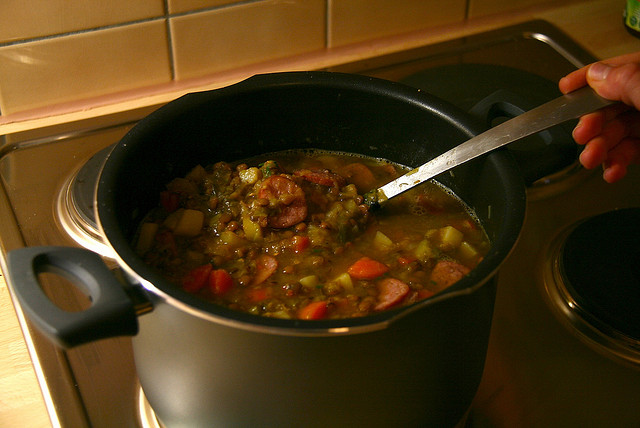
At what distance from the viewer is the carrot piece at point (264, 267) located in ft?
2.90

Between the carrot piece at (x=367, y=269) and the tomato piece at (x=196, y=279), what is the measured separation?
18cm

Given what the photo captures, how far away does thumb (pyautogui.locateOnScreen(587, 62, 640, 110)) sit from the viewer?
2.74 feet

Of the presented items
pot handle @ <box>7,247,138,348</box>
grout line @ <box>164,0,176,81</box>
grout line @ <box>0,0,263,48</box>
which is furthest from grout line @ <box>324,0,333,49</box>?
pot handle @ <box>7,247,138,348</box>

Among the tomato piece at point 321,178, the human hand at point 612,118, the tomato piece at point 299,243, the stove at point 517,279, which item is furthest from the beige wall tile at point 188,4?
the human hand at point 612,118

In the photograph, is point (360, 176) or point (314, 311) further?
point (360, 176)

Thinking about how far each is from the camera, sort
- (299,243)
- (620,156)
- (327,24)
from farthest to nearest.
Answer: (327,24) → (620,156) → (299,243)

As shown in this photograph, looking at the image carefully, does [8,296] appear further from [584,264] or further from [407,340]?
[584,264]

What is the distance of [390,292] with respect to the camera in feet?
2.81

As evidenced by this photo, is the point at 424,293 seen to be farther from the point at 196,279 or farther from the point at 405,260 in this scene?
the point at 196,279

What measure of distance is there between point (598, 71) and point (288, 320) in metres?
0.53

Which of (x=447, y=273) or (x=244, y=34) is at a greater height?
(x=244, y=34)

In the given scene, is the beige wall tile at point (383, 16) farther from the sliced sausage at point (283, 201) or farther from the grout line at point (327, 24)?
the sliced sausage at point (283, 201)

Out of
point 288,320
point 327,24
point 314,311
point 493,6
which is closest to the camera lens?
point 288,320

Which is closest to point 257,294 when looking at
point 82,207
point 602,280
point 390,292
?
point 390,292
